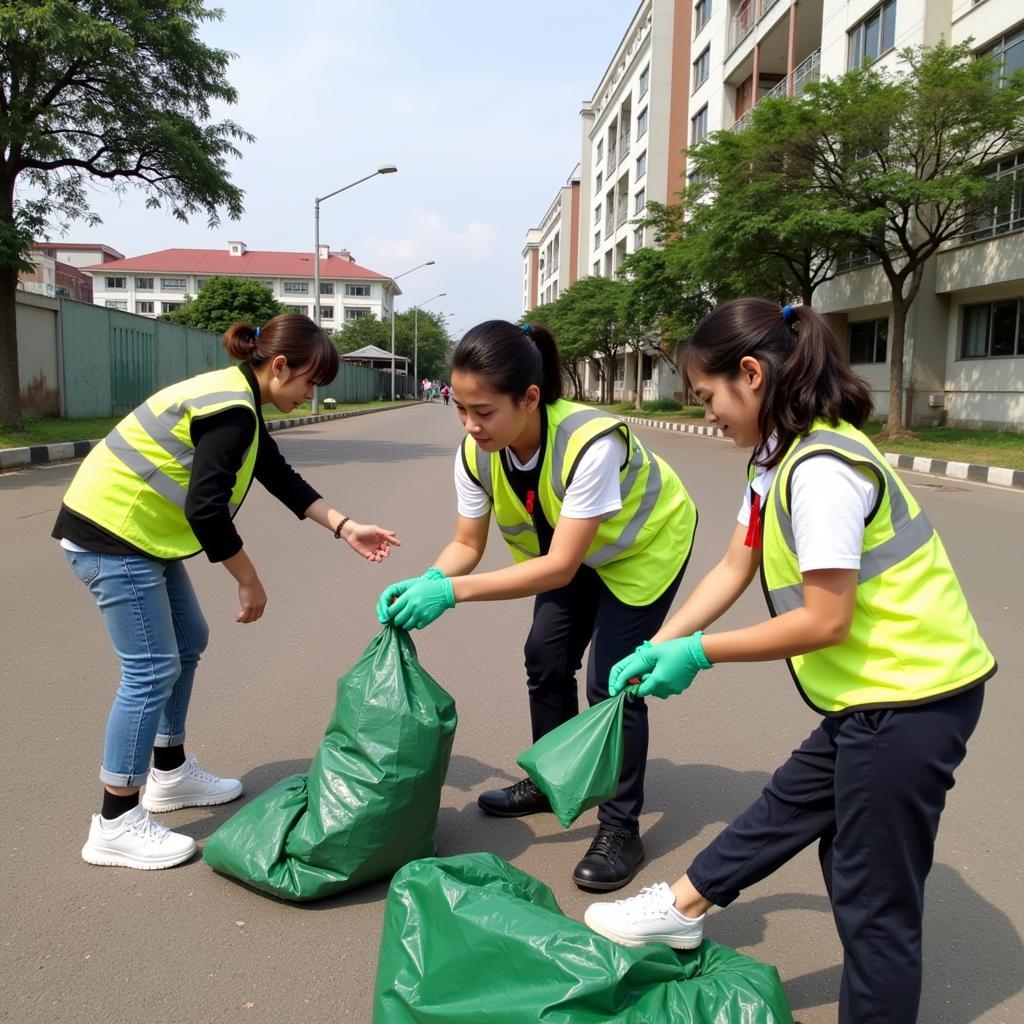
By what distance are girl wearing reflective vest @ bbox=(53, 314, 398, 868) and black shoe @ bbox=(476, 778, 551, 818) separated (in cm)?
89

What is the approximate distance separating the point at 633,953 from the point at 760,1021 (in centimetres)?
25

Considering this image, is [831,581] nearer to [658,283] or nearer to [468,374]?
[468,374]

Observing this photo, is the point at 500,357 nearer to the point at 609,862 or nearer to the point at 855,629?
the point at 855,629

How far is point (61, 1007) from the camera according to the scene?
6.56ft

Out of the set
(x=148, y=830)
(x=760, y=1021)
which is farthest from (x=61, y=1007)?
(x=760, y=1021)

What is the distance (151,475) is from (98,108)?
14283mm

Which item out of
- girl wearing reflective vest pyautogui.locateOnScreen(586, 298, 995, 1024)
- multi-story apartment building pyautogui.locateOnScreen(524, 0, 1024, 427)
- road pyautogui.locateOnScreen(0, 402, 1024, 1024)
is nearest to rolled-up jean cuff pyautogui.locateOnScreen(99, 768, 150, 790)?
road pyautogui.locateOnScreen(0, 402, 1024, 1024)

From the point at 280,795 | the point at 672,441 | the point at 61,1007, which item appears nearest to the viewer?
the point at 61,1007

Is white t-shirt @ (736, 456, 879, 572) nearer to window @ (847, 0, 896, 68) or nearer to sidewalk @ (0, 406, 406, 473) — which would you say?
sidewalk @ (0, 406, 406, 473)

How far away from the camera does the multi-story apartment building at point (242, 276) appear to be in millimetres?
84625

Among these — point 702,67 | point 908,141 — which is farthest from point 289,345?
point 702,67

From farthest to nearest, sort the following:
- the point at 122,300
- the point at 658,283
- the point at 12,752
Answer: the point at 122,300 → the point at 658,283 → the point at 12,752

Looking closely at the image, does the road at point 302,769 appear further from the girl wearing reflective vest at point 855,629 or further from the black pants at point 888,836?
the girl wearing reflective vest at point 855,629

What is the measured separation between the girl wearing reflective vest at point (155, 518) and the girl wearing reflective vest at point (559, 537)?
1.70ft
